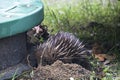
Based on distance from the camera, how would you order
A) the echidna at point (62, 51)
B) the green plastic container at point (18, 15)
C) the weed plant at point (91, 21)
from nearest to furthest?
the green plastic container at point (18, 15) → the echidna at point (62, 51) → the weed plant at point (91, 21)

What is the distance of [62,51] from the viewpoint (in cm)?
309

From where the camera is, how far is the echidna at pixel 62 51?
3.04 meters

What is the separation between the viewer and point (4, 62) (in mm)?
2840

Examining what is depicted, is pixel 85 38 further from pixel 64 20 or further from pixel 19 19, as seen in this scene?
pixel 19 19

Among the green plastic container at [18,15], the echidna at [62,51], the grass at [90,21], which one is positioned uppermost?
the green plastic container at [18,15]

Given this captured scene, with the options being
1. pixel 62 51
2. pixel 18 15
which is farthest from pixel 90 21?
pixel 18 15

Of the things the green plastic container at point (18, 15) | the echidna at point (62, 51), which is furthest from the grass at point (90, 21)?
the green plastic container at point (18, 15)

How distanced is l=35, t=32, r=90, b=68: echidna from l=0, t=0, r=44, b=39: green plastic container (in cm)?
28

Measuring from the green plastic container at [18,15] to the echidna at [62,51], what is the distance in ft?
0.91

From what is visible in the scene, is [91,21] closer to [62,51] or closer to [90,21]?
[90,21]

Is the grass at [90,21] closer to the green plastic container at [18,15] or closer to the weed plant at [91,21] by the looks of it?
the weed plant at [91,21]

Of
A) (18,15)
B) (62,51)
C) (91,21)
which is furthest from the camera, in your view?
(91,21)

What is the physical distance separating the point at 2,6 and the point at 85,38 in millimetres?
1280

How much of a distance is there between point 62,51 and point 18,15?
545 mm
